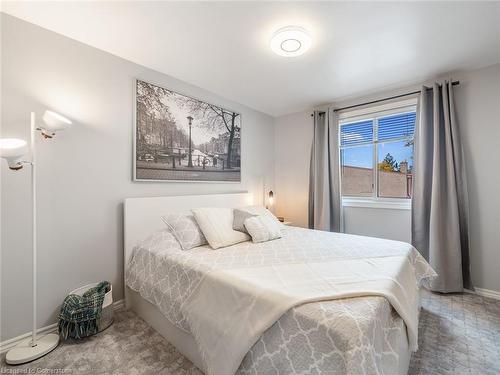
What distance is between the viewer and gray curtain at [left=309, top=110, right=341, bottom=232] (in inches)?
133

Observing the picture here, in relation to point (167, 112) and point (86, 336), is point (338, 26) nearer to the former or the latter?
→ point (167, 112)

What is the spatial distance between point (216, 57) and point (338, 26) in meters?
1.12

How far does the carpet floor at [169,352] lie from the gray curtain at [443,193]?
479mm

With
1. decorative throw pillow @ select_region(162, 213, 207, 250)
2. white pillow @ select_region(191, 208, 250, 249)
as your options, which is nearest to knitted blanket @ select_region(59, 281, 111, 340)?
decorative throw pillow @ select_region(162, 213, 207, 250)

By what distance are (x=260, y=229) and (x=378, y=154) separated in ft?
7.15

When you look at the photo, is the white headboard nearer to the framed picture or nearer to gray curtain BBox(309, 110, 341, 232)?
the framed picture

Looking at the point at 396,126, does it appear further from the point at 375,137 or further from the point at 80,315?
the point at 80,315

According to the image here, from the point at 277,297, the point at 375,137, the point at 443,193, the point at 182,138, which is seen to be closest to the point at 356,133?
the point at 375,137

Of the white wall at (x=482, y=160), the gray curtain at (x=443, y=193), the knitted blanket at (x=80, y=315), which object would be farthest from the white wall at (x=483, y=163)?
the knitted blanket at (x=80, y=315)

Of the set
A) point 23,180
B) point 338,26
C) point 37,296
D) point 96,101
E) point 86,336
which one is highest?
point 338,26

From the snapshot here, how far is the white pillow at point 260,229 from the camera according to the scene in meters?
2.24

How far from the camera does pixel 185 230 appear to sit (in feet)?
6.94

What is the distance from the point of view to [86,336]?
5.74 feet

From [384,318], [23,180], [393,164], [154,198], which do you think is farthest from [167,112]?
[393,164]
